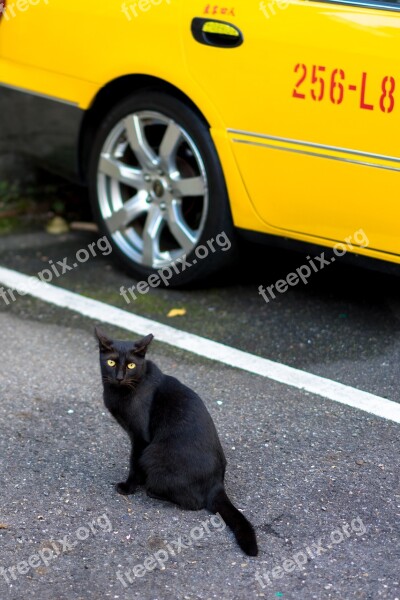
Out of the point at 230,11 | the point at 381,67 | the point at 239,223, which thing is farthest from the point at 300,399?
the point at 230,11

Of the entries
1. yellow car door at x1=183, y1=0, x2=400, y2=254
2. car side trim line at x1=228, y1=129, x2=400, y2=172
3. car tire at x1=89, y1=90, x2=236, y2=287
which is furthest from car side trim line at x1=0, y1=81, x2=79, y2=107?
car side trim line at x1=228, y1=129, x2=400, y2=172

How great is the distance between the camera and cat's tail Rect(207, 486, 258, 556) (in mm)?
3102

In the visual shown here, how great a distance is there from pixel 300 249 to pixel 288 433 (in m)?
1.15

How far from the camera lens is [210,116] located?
15.6 ft

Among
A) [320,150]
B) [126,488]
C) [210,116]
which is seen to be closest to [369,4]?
[320,150]

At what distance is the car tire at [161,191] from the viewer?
4.89 metres

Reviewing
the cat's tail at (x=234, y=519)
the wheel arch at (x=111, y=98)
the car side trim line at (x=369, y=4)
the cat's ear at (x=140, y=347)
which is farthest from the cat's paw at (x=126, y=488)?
the car side trim line at (x=369, y=4)

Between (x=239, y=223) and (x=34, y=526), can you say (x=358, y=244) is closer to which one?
(x=239, y=223)

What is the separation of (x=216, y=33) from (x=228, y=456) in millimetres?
1976

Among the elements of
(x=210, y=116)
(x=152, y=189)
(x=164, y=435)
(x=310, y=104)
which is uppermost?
(x=310, y=104)

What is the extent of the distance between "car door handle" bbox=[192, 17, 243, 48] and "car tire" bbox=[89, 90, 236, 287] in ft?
1.23

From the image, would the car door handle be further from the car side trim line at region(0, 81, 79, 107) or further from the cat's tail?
the cat's tail

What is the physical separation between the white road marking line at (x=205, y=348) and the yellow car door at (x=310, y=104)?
0.62 m

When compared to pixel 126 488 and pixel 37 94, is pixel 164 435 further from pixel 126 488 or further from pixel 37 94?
pixel 37 94
